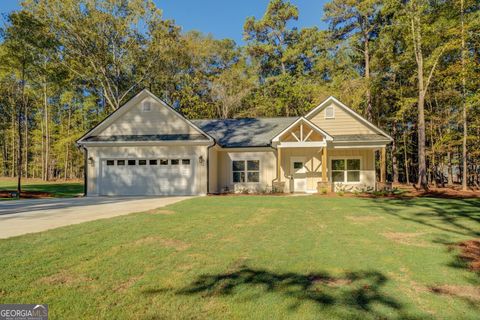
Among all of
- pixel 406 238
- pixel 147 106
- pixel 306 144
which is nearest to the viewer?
pixel 406 238

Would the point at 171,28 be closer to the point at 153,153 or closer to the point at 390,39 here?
the point at 153,153

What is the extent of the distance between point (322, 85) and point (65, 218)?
85.2 feet

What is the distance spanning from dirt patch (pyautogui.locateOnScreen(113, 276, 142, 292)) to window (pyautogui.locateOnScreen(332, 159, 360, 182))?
15225 millimetres

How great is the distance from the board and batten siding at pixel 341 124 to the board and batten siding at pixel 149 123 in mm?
8177

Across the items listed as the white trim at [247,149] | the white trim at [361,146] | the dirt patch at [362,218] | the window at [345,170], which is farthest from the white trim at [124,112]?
the dirt patch at [362,218]

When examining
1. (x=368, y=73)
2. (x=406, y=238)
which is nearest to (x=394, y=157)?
(x=368, y=73)

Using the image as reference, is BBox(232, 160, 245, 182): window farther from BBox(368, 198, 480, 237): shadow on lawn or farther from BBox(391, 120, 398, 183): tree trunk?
BBox(391, 120, 398, 183): tree trunk

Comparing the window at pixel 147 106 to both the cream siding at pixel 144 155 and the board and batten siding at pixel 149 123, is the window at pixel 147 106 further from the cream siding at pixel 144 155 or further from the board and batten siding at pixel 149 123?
the cream siding at pixel 144 155

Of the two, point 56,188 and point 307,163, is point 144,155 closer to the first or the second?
point 307,163

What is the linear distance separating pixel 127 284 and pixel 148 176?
510 inches

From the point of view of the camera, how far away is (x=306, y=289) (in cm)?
346

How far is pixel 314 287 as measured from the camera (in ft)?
11.5

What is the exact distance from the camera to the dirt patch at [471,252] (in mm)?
4262

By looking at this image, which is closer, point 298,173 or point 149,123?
point 149,123
